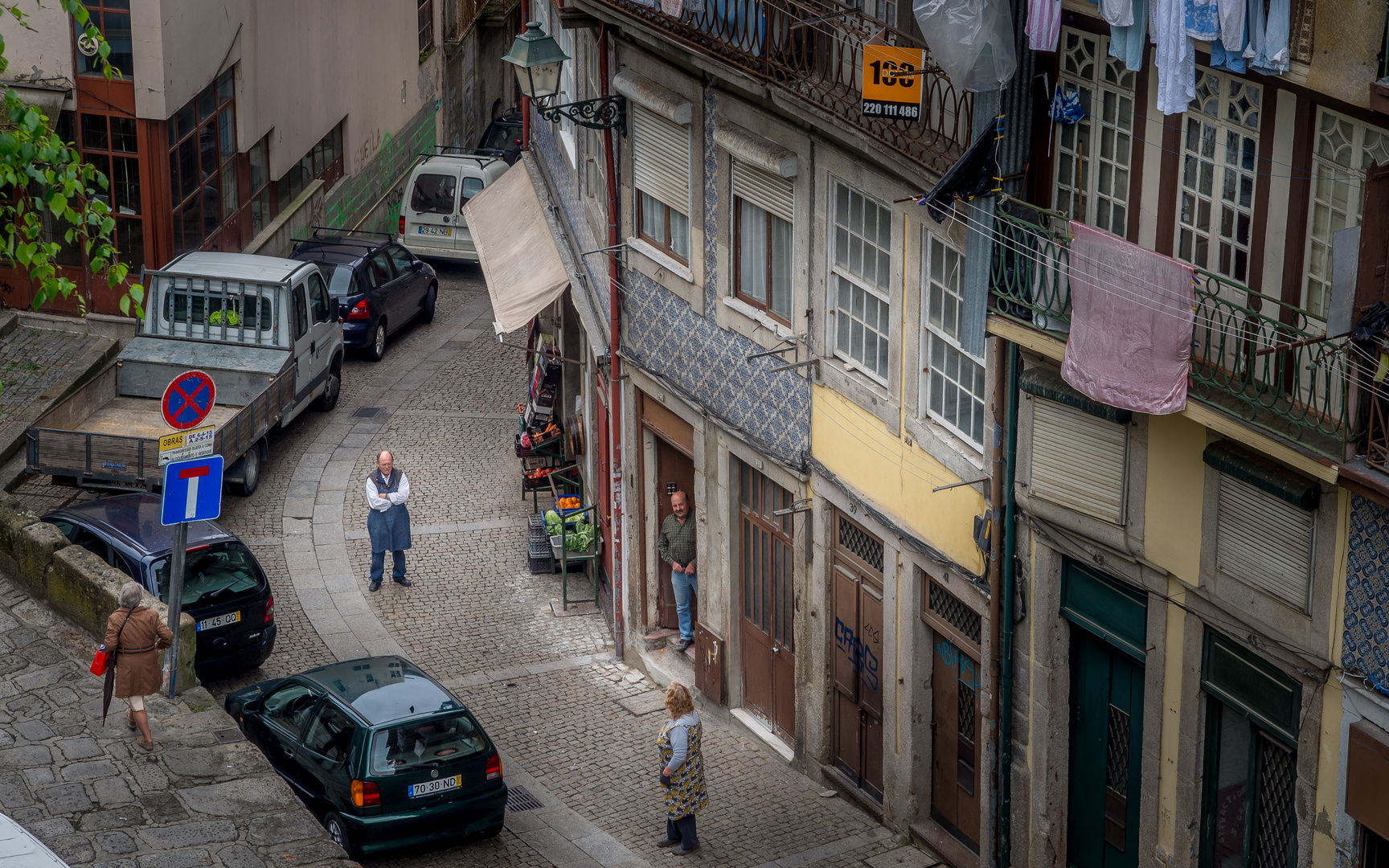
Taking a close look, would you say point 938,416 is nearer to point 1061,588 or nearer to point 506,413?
point 1061,588

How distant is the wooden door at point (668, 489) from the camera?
1736 cm

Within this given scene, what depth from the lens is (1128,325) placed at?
33.3ft

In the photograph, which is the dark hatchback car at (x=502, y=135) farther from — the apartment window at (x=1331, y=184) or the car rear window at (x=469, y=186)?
the apartment window at (x=1331, y=184)

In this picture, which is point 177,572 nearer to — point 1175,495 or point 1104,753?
point 1104,753

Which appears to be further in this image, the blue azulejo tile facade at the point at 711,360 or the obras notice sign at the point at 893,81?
the blue azulejo tile facade at the point at 711,360

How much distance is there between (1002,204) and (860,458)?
119 inches

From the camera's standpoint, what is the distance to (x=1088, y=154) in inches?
436

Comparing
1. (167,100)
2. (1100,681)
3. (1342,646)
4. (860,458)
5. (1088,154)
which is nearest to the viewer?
(1342,646)

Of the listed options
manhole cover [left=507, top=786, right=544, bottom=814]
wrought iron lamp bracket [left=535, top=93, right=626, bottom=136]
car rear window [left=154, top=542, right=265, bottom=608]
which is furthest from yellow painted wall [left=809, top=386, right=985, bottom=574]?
car rear window [left=154, top=542, right=265, bottom=608]

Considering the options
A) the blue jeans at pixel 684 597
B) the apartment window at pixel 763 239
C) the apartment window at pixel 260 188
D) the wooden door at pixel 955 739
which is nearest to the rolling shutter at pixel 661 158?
the apartment window at pixel 763 239

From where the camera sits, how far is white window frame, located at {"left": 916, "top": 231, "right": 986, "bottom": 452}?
12.4 meters

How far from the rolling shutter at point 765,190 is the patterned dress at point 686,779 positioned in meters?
4.25

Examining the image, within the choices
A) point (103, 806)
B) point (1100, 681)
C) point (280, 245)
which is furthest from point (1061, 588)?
point (280, 245)

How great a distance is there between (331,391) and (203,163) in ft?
14.9
